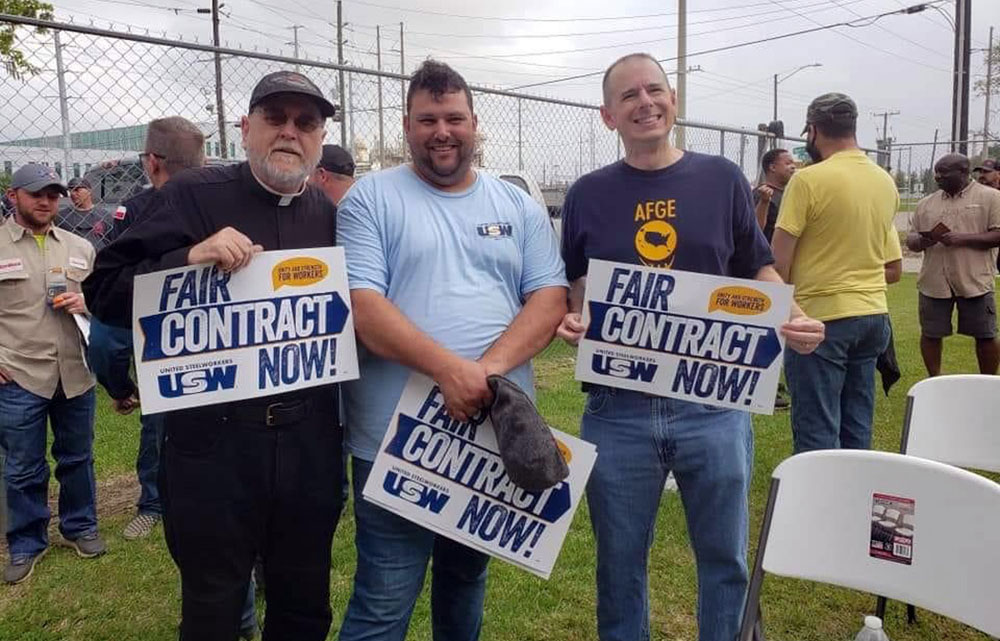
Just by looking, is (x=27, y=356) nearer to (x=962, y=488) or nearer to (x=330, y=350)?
(x=330, y=350)

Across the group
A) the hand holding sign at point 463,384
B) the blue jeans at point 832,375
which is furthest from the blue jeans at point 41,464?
the blue jeans at point 832,375

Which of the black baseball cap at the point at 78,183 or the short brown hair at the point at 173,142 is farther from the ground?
the black baseball cap at the point at 78,183

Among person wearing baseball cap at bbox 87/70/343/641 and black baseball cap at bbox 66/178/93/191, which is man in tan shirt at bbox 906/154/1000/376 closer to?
person wearing baseball cap at bbox 87/70/343/641

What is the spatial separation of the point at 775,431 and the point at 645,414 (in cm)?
362

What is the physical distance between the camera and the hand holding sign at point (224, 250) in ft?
6.10

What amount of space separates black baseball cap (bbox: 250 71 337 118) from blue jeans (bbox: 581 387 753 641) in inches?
46.1

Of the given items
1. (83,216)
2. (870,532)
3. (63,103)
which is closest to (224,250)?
(870,532)

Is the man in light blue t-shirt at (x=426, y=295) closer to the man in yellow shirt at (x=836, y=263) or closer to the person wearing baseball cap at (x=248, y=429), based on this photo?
the person wearing baseball cap at (x=248, y=429)

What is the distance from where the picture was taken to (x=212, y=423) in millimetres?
1959

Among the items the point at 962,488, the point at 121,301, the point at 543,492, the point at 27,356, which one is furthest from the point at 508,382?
the point at 27,356

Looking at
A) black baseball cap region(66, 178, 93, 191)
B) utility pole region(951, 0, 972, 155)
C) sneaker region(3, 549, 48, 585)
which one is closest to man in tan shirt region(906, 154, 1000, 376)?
sneaker region(3, 549, 48, 585)

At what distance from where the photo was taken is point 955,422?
2.78 meters

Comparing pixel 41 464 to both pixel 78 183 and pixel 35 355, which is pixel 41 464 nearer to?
pixel 35 355

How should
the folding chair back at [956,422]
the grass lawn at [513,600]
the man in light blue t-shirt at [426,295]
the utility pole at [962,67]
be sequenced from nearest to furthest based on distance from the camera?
the man in light blue t-shirt at [426,295], the folding chair back at [956,422], the grass lawn at [513,600], the utility pole at [962,67]
